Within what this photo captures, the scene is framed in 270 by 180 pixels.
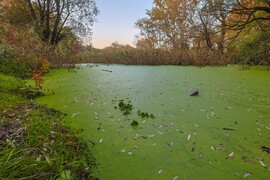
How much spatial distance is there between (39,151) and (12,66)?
13.5 feet

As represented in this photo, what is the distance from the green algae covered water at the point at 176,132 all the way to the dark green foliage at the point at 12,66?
2077mm

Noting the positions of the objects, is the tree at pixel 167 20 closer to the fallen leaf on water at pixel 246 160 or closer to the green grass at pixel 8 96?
the green grass at pixel 8 96

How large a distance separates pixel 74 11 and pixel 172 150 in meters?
9.36

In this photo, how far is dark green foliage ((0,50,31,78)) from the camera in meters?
4.23

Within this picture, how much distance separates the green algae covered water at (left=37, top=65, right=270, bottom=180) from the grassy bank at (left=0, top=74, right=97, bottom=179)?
126mm

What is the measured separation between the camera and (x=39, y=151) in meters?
1.03

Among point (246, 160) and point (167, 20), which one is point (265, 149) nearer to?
point (246, 160)

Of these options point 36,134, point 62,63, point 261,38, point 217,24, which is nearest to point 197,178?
point 36,134

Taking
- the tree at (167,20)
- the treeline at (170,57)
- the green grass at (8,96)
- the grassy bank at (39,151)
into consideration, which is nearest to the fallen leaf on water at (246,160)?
the grassy bank at (39,151)

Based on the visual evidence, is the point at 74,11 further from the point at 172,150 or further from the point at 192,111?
the point at 172,150

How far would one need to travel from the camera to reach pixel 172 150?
1.29 meters

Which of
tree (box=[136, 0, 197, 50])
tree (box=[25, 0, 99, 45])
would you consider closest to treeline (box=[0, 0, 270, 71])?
tree (box=[25, 0, 99, 45])

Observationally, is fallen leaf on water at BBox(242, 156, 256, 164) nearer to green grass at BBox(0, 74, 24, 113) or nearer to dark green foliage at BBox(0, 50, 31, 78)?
green grass at BBox(0, 74, 24, 113)

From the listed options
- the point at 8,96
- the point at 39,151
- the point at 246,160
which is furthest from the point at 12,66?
the point at 246,160
